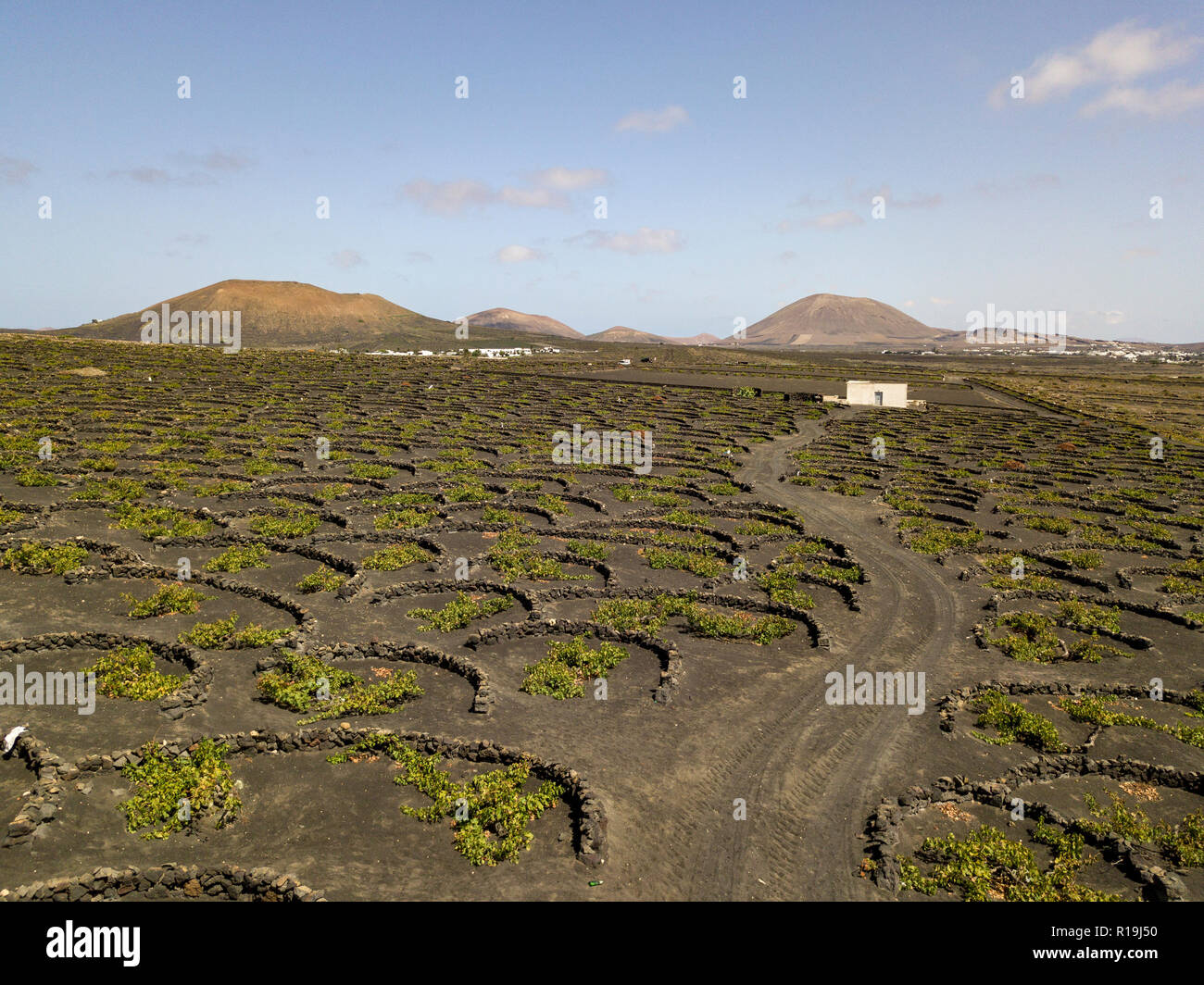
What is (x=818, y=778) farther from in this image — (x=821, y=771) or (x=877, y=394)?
(x=877, y=394)

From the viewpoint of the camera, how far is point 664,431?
67.4 m

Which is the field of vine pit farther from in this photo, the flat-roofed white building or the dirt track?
the flat-roofed white building

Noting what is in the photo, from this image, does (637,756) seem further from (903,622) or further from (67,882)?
(903,622)

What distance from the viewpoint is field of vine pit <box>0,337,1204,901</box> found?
13.3m

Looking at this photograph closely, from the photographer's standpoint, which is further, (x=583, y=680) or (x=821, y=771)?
(x=583, y=680)

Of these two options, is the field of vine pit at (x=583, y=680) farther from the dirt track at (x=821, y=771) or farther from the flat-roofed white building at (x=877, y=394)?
the flat-roofed white building at (x=877, y=394)

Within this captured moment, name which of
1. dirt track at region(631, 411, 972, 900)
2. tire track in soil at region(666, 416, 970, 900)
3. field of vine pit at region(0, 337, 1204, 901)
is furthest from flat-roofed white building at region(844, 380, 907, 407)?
tire track in soil at region(666, 416, 970, 900)

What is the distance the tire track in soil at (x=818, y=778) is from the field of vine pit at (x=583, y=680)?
9 cm

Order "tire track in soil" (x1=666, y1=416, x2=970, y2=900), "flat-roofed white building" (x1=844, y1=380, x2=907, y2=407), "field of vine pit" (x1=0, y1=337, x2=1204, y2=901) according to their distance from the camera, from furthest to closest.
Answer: "flat-roofed white building" (x1=844, y1=380, x2=907, y2=407) < "field of vine pit" (x1=0, y1=337, x2=1204, y2=901) < "tire track in soil" (x1=666, y1=416, x2=970, y2=900)

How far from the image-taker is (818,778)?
53.0 feet

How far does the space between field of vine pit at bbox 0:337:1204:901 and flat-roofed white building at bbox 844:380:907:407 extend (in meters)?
50.7

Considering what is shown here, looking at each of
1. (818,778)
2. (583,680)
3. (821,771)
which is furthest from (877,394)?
(818,778)

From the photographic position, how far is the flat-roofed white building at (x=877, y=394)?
9719 cm

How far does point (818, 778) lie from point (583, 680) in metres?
7.49
